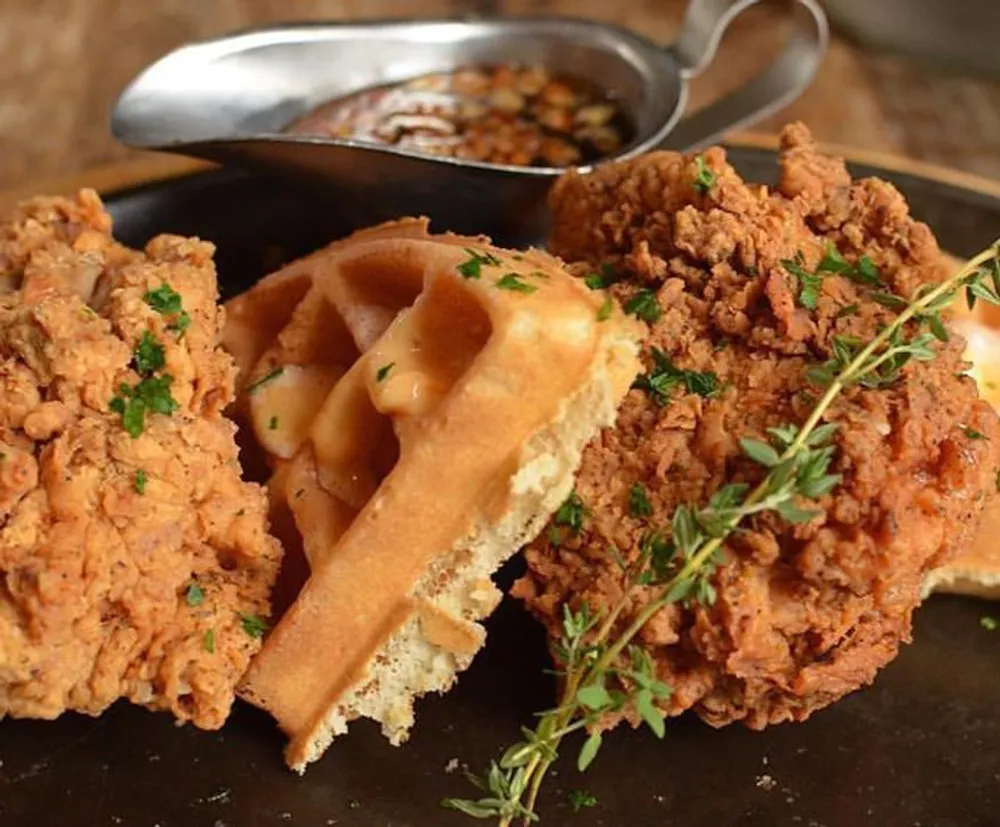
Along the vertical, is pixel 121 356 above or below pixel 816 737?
above

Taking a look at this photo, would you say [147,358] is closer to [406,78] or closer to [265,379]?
[265,379]


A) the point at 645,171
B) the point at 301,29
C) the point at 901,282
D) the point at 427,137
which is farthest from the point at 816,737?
the point at 301,29

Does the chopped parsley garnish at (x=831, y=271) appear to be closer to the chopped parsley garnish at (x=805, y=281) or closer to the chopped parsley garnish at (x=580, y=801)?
the chopped parsley garnish at (x=805, y=281)

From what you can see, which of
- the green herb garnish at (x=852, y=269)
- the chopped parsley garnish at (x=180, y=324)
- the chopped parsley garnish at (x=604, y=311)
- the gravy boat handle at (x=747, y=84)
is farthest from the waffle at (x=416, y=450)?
the gravy boat handle at (x=747, y=84)

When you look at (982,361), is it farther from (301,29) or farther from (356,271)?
(301,29)

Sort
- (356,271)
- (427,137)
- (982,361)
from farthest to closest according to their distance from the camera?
(427,137) < (982,361) < (356,271)

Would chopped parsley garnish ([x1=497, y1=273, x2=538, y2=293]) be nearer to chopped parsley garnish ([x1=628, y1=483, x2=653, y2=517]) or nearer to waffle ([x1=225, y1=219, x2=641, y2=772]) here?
waffle ([x1=225, y1=219, x2=641, y2=772])
